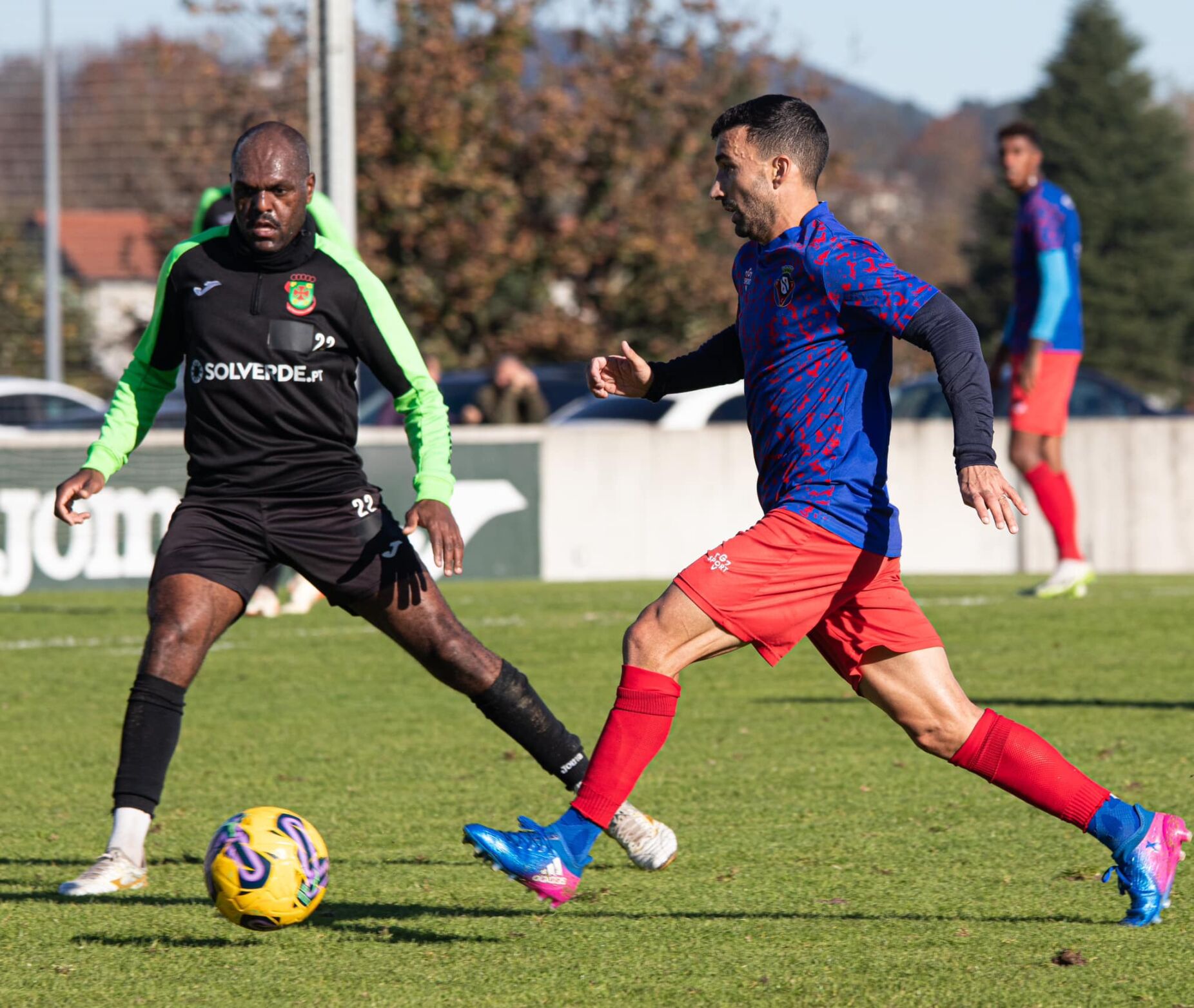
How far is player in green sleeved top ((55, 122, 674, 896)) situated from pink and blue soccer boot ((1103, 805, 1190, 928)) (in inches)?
48.7

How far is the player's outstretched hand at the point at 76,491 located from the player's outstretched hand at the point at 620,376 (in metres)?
1.37

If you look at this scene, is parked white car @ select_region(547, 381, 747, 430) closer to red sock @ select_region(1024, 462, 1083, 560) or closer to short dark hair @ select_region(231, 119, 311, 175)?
red sock @ select_region(1024, 462, 1083, 560)

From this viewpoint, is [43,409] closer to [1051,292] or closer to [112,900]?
[1051,292]

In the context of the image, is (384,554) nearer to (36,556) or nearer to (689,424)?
(36,556)

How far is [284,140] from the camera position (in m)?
5.19

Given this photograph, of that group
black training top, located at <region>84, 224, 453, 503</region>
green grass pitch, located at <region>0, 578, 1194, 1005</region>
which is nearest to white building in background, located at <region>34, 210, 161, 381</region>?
green grass pitch, located at <region>0, 578, 1194, 1005</region>

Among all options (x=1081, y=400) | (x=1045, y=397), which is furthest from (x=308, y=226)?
(x=1081, y=400)

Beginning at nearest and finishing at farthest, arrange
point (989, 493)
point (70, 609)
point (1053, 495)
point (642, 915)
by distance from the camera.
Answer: point (989, 493) < point (642, 915) < point (1053, 495) < point (70, 609)

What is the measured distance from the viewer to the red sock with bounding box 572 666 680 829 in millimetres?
4477

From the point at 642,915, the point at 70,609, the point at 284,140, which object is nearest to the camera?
the point at 642,915

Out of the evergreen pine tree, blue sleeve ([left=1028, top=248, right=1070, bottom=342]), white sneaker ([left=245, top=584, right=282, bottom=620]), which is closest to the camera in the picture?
blue sleeve ([left=1028, top=248, right=1070, bottom=342])

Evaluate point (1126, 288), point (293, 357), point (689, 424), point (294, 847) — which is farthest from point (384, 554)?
point (1126, 288)

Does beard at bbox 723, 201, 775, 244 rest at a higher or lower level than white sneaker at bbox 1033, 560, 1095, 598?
higher

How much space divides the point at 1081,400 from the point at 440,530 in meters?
17.1
